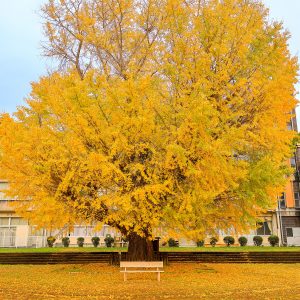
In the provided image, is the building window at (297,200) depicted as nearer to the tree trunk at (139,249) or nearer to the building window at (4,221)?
the tree trunk at (139,249)

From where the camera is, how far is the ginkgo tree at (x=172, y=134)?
11172 millimetres

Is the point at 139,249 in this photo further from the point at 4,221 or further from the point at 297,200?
the point at 297,200

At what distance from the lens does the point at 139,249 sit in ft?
48.9

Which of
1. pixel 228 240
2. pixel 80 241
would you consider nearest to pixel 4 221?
pixel 80 241

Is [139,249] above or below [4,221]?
below

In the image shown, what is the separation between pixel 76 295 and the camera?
9.11 m

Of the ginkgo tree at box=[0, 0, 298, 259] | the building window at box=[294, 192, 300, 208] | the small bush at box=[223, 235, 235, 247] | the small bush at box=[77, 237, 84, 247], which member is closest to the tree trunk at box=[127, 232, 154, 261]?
the ginkgo tree at box=[0, 0, 298, 259]

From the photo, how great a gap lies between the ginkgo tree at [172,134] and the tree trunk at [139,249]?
59mm

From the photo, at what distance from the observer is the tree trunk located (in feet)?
48.7

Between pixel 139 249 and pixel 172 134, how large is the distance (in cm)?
603

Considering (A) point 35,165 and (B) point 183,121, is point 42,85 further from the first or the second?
(B) point 183,121

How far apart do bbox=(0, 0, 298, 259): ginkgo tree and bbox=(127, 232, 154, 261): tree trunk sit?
59mm

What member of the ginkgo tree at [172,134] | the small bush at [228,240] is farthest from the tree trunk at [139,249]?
the small bush at [228,240]

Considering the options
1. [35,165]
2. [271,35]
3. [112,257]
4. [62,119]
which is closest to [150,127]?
[62,119]
